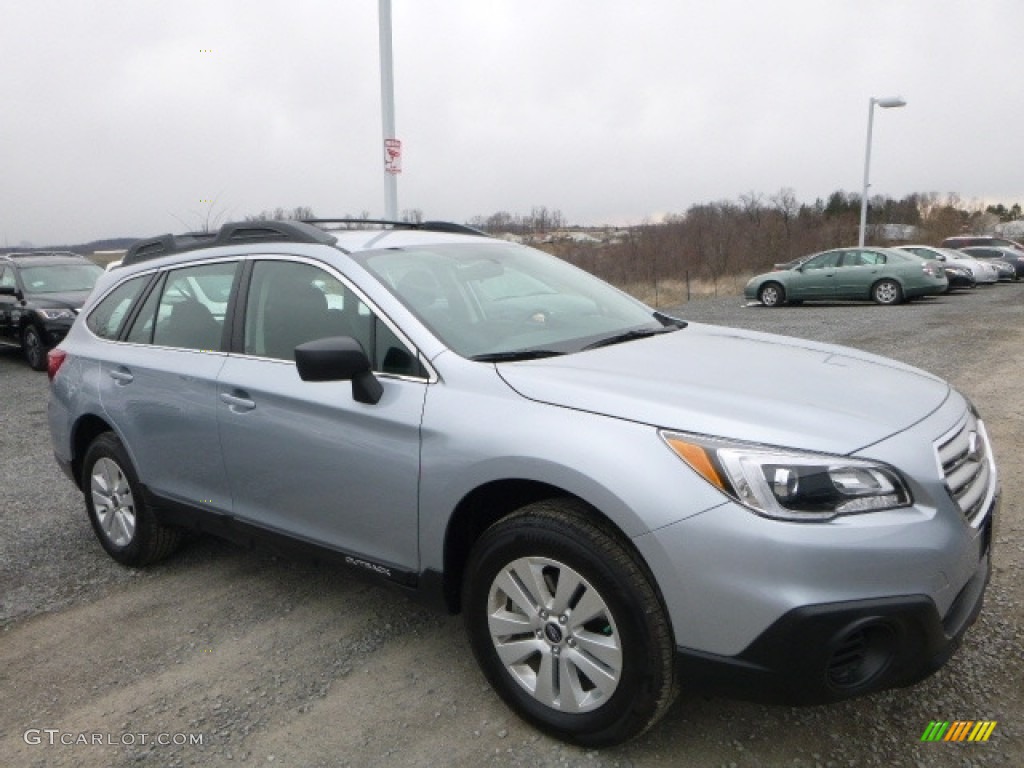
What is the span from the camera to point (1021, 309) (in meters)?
16.4

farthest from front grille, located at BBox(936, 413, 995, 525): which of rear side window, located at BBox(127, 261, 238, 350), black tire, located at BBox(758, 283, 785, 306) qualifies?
black tire, located at BBox(758, 283, 785, 306)

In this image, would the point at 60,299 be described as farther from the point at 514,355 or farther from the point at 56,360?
the point at 514,355

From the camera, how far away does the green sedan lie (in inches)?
728

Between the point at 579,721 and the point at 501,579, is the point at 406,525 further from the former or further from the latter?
the point at 579,721

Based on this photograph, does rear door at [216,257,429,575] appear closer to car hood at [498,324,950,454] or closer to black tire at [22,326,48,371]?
car hood at [498,324,950,454]

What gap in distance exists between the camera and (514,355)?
284cm

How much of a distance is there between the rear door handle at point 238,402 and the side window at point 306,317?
196mm

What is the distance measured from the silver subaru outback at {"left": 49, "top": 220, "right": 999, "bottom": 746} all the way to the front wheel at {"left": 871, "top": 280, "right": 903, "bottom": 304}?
1690 centimetres

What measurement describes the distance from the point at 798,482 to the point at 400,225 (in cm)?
271

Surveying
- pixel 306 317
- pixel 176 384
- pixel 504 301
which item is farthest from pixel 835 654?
pixel 176 384

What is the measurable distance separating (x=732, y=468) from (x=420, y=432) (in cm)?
106

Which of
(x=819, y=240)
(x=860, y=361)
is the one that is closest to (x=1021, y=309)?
(x=860, y=361)

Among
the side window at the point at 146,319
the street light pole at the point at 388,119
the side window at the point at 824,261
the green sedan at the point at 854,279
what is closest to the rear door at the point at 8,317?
the street light pole at the point at 388,119

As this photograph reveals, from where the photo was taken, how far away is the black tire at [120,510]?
13.1 feet
